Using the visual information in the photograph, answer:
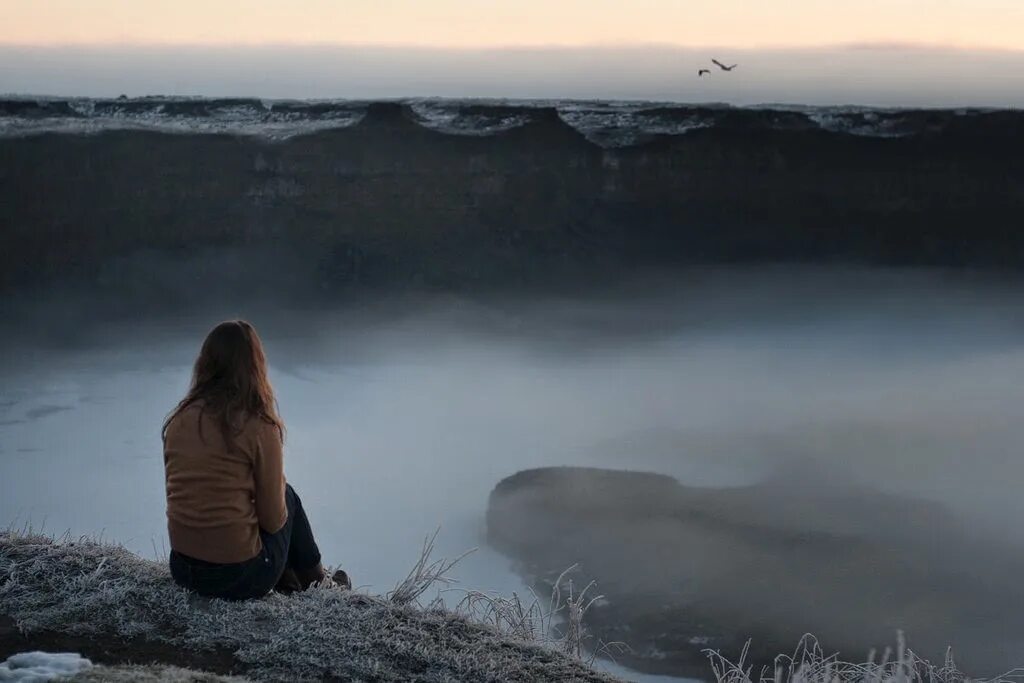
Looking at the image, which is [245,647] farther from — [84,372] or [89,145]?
[84,372]

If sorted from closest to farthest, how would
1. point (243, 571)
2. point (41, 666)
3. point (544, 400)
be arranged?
point (41, 666), point (243, 571), point (544, 400)

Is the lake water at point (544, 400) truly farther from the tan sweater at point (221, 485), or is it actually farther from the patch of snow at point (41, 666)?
the patch of snow at point (41, 666)

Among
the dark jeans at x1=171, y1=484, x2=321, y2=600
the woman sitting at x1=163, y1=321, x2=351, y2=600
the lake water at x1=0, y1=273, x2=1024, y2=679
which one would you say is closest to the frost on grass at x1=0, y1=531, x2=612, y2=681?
the dark jeans at x1=171, y1=484, x2=321, y2=600

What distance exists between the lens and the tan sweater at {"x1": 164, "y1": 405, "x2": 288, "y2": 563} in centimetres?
384

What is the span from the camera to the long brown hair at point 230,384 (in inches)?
151

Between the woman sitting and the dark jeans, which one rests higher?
Answer: the woman sitting

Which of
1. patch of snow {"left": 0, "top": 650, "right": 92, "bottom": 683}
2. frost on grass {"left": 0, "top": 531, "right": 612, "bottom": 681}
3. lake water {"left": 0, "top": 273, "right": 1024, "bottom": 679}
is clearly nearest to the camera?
patch of snow {"left": 0, "top": 650, "right": 92, "bottom": 683}

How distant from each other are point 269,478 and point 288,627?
545mm

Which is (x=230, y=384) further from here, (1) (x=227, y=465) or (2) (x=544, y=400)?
(2) (x=544, y=400)

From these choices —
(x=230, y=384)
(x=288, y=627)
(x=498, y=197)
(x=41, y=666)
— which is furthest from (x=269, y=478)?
(x=498, y=197)

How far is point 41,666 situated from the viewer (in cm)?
346

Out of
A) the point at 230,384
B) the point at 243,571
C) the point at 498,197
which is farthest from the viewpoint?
the point at 498,197

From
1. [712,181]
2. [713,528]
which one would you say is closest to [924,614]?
[713,528]

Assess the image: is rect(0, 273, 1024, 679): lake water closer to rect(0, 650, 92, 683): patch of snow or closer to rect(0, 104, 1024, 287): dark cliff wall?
rect(0, 104, 1024, 287): dark cliff wall
